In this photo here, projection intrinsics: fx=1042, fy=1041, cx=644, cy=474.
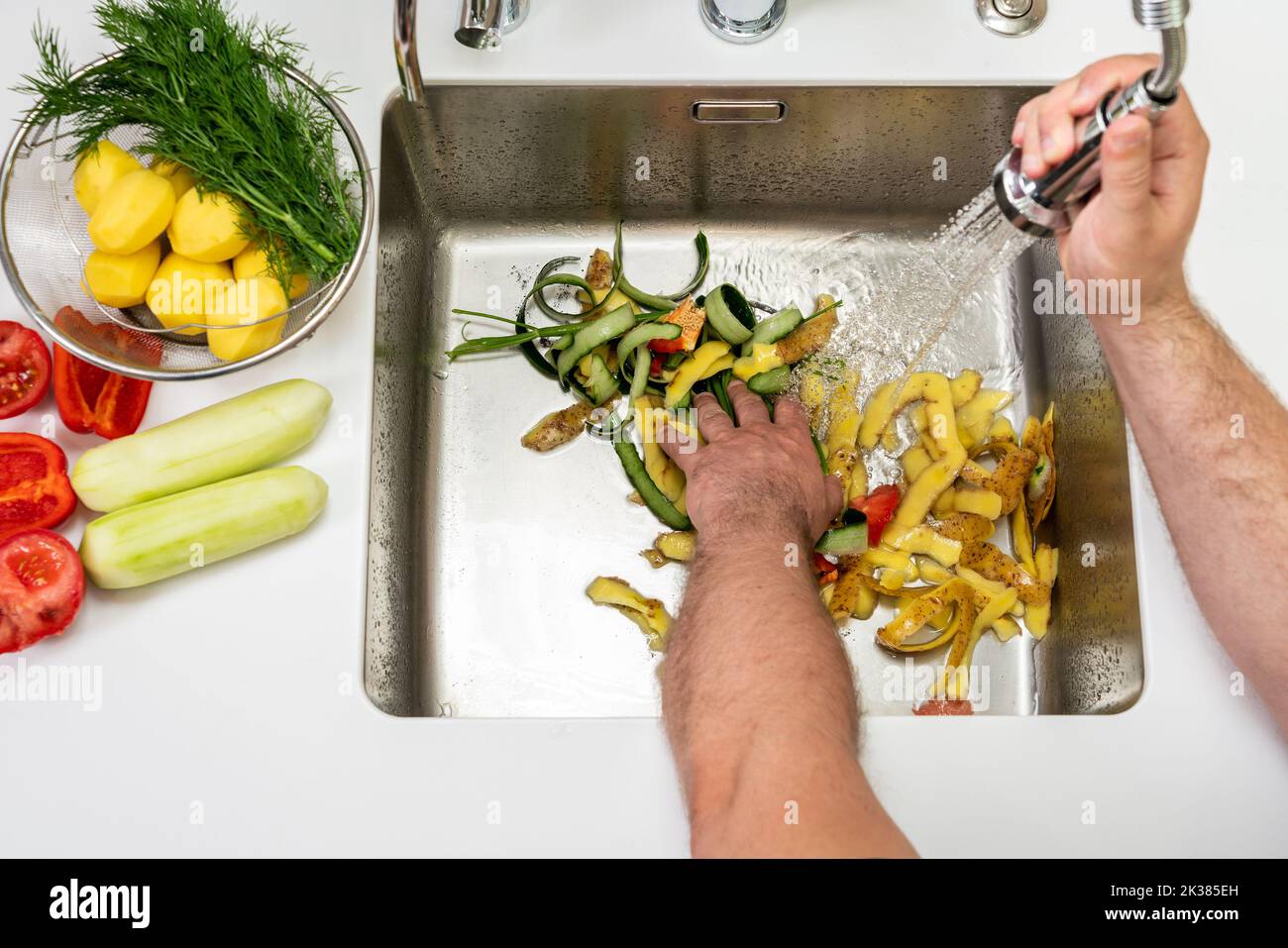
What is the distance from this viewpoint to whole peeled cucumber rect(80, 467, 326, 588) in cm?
87

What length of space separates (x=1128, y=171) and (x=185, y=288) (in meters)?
0.76

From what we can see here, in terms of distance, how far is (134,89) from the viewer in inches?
36.0

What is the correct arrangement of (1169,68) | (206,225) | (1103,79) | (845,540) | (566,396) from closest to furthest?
(1169,68) → (1103,79) → (206,225) → (845,540) → (566,396)

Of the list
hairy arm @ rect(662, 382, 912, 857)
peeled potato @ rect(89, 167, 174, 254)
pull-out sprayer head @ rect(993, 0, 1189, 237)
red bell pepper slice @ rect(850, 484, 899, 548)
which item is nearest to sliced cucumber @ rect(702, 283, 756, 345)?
hairy arm @ rect(662, 382, 912, 857)

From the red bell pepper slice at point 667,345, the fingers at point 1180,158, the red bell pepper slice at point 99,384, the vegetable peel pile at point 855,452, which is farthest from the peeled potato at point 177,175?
the fingers at point 1180,158

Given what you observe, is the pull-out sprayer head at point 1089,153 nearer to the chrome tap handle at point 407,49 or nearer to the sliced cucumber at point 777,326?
the sliced cucumber at point 777,326

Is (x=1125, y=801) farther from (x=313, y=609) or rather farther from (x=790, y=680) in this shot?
(x=313, y=609)

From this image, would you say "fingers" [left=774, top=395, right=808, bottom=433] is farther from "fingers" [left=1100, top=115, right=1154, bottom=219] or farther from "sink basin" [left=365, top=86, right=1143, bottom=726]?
"fingers" [left=1100, top=115, right=1154, bottom=219]

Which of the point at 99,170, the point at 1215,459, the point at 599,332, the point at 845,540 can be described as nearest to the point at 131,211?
A: the point at 99,170

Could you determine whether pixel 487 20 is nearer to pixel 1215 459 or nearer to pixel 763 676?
pixel 763 676

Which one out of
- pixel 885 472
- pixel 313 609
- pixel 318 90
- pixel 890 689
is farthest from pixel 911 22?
pixel 313 609

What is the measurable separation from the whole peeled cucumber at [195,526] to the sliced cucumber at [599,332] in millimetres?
348

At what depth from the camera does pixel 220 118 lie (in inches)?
34.9

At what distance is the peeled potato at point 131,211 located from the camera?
0.86 metres
